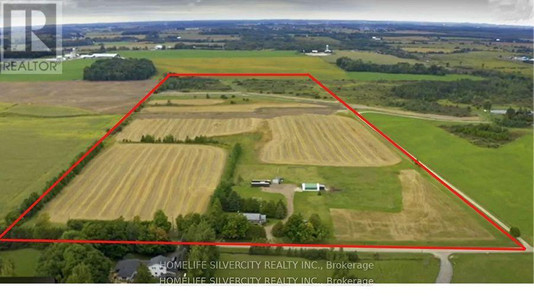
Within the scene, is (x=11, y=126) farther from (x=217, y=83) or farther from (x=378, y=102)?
(x=378, y=102)

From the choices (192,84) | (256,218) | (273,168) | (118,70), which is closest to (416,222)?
(256,218)

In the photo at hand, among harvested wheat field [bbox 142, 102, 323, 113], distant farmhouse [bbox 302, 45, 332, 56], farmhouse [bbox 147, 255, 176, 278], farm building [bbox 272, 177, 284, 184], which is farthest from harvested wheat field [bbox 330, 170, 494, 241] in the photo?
distant farmhouse [bbox 302, 45, 332, 56]

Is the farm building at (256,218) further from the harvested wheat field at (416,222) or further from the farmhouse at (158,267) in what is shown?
the farmhouse at (158,267)

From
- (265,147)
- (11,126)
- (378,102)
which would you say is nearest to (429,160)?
(265,147)

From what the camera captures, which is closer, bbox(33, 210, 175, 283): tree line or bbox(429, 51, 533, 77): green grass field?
bbox(33, 210, 175, 283): tree line

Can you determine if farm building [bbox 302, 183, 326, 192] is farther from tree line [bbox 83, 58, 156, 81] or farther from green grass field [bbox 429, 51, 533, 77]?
green grass field [bbox 429, 51, 533, 77]

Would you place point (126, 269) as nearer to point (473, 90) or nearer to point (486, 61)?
point (473, 90)

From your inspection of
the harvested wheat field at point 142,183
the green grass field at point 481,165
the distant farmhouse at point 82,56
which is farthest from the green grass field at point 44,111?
the distant farmhouse at point 82,56
